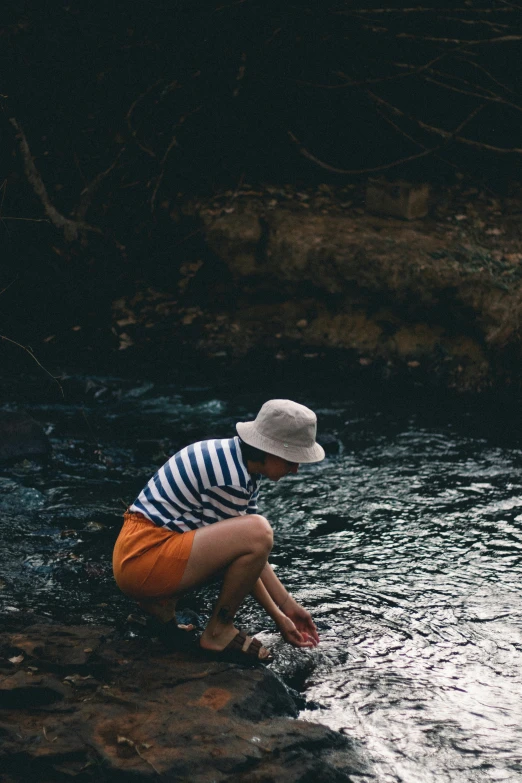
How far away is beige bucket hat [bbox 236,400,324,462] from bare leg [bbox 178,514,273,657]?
1.08ft

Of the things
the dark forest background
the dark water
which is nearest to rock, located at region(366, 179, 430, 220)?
the dark forest background

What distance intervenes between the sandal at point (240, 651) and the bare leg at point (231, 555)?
0.70 feet

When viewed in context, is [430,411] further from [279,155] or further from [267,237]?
[279,155]

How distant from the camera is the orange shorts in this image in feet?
12.9

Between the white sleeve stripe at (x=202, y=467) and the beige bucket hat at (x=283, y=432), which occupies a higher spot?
the beige bucket hat at (x=283, y=432)

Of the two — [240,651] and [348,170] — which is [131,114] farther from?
[240,651]

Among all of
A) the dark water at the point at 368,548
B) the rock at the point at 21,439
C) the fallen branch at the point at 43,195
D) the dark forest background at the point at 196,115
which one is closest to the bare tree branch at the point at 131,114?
the dark forest background at the point at 196,115

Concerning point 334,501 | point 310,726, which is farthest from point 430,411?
point 310,726

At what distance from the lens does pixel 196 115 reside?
11.0 metres

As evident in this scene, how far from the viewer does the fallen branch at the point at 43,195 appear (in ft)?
30.0

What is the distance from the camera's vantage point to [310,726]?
11.6 feet

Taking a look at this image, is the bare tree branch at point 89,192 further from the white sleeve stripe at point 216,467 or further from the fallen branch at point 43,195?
the white sleeve stripe at point 216,467

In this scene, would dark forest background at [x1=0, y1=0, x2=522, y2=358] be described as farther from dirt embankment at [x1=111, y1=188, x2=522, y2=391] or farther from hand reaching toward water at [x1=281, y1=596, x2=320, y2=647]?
hand reaching toward water at [x1=281, y1=596, x2=320, y2=647]

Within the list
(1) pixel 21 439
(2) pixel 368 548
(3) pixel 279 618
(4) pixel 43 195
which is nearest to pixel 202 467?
(3) pixel 279 618
